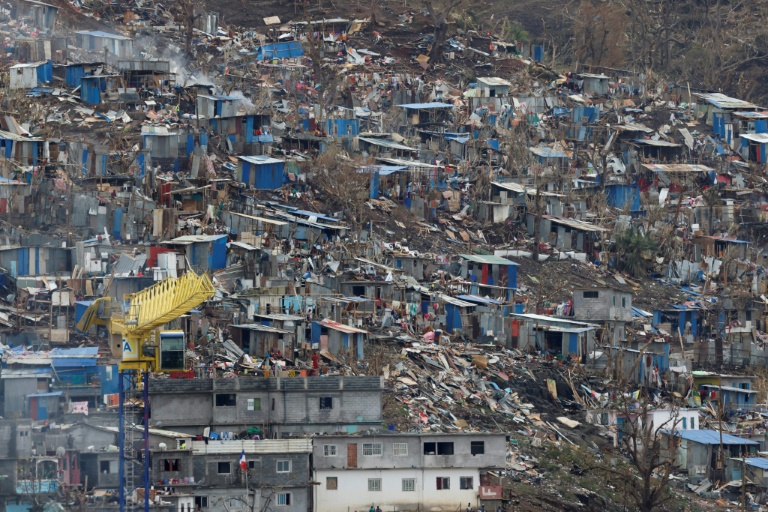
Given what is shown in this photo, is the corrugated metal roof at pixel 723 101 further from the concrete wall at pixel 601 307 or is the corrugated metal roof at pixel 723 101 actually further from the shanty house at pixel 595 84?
the concrete wall at pixel 601 307

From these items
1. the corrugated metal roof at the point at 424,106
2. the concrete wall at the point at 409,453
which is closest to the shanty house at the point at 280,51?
the corrugated metal roof at the point at 424,106

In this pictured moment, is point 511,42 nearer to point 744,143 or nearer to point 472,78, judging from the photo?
point 472,78

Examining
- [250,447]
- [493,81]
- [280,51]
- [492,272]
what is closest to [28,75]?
[280,51]

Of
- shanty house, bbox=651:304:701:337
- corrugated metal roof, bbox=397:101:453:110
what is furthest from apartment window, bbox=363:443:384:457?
corrugated metal roof, bbox=397:101:453:110

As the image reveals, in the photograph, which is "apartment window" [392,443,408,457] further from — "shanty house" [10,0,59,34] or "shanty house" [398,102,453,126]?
"shanty house" [10,0,59,34]

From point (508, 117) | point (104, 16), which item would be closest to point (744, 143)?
point (508, 117)

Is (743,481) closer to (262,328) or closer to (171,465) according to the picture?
(262,328)
